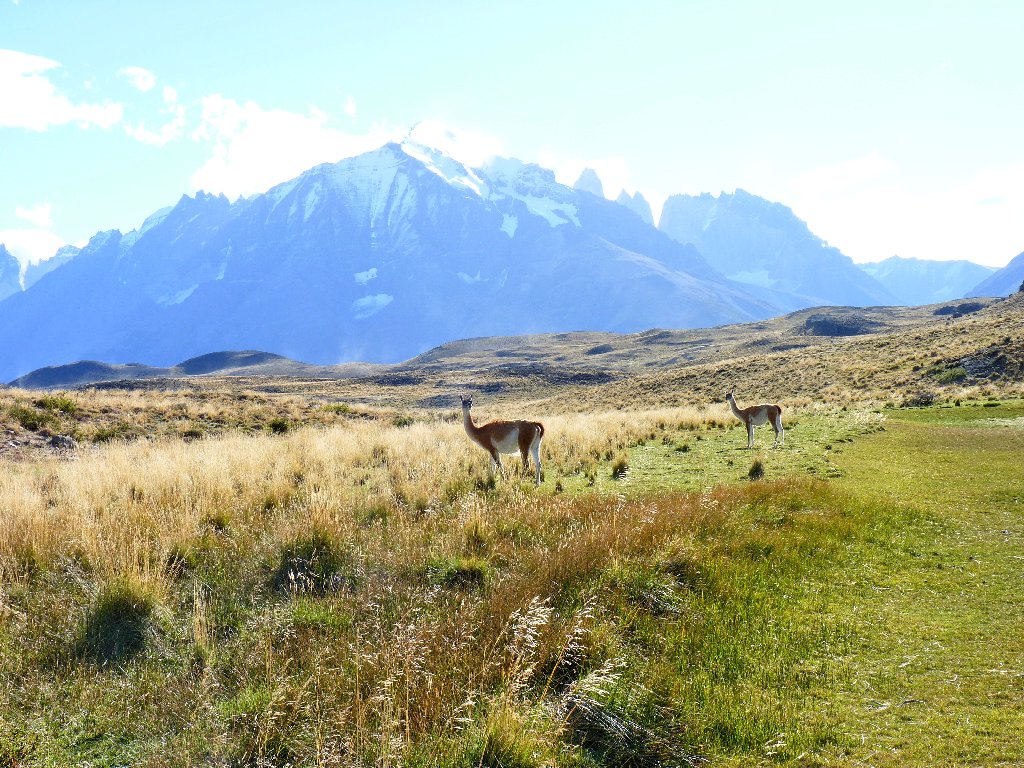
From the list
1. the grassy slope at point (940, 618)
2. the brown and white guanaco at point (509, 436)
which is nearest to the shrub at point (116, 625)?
the grassy slope at point (940, 618)

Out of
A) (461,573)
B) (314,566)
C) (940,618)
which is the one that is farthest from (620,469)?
(314,566)

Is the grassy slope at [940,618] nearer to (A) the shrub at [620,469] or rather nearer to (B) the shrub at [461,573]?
(B) the shrub at [461,573]

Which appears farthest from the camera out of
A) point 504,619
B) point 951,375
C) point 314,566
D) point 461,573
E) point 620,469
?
point 951,375

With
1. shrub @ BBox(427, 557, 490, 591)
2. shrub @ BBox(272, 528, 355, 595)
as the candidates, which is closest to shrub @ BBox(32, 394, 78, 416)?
shrub @ BBox(272, 528, 355, 595)

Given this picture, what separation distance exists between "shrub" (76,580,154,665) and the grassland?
23 millimetres

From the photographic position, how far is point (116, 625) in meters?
5.47

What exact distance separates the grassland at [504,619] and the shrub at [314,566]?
0.12 feet

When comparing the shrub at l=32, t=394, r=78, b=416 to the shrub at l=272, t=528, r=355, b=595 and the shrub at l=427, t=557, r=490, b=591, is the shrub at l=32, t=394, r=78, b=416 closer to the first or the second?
the shrub at l=272, t=528, r=355, b=595

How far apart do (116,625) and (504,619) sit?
12.1 ft

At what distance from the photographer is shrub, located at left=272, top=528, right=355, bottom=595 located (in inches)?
248

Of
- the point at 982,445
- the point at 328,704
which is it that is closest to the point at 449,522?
the point at 328,704

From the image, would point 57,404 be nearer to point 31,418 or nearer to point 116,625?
point 31,418

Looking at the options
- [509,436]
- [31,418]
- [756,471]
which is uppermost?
[31,418]

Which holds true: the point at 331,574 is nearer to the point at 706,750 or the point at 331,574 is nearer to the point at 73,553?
the point at 73,553
